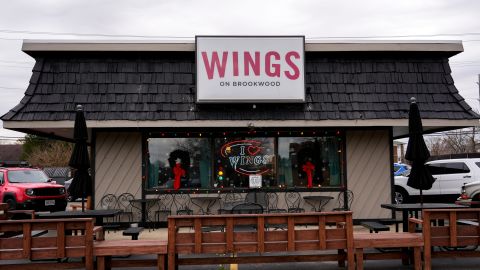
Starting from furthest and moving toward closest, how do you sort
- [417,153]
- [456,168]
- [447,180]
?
[456,168] → [447,180] → [417,153]

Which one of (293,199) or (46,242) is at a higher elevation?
(293,199)

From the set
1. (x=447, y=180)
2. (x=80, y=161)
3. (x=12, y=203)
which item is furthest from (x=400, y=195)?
(x=12, y=203)

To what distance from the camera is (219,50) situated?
12297mm

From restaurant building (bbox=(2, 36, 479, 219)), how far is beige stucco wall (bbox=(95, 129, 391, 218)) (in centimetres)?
3

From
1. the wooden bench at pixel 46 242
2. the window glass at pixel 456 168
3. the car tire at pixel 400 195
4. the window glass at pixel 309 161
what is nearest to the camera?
the wooden bench at pixel 46 242

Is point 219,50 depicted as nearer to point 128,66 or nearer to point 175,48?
point 175,48

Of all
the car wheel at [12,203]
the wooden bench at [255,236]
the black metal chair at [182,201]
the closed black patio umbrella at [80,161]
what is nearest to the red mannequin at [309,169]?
the black metal chair at [182,201]

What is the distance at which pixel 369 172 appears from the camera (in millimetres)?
13023

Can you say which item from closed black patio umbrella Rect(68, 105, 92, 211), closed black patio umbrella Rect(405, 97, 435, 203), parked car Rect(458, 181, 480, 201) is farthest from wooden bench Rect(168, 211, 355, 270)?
parked car Rect(458, 181, 480, 201)

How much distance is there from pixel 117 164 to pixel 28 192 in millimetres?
6005

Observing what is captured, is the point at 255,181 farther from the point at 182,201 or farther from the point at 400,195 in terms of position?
the point at 400,195

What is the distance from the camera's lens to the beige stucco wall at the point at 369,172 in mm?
12969

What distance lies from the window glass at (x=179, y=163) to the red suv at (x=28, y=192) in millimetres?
6416

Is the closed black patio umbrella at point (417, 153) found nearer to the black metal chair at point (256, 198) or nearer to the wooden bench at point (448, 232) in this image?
the wooden bench at point (448, 232)
